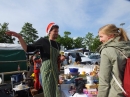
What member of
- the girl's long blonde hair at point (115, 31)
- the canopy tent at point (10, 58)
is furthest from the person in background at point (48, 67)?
the canopy tent at point (10, 58)

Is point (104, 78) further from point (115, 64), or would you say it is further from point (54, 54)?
point (54, 54)

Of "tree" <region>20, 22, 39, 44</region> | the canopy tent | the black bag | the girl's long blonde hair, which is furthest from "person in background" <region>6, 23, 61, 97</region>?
"tree" <region>20, 22, 39, 44</region>

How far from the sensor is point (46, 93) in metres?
2.10

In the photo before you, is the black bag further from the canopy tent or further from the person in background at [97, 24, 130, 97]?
the canopy tent

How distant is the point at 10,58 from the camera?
9289 mm

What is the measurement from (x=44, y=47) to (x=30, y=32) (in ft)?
134

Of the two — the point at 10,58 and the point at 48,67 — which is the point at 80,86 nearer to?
the point at 48,67

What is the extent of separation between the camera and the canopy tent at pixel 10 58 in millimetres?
8977

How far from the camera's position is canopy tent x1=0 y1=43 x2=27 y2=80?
29.5ft

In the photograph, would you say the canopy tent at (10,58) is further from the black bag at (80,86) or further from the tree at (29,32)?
the tree at (29,32)

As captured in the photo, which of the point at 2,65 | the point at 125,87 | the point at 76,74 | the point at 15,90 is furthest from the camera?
the point at 2,65

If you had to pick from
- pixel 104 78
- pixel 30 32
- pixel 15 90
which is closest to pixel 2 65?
pixel 15 90

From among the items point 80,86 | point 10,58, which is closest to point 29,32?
point 10,58

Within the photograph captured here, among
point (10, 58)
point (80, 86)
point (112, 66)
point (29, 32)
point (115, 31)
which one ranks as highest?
point (29, 32)
